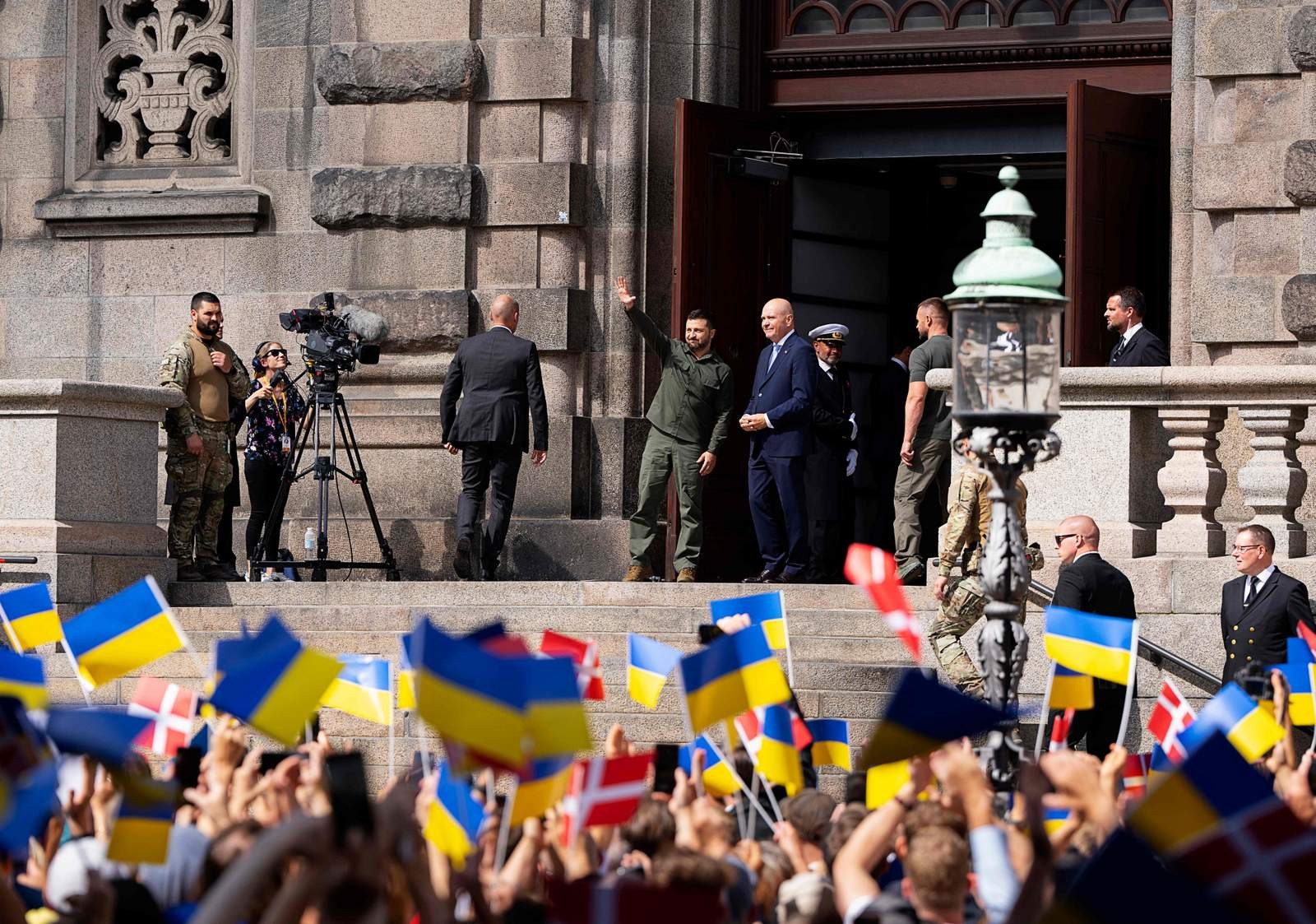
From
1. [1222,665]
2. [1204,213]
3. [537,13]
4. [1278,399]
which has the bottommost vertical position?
[1222,665]

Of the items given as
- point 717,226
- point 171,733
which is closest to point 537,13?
point 717,226

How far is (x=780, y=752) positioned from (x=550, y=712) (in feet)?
9.06

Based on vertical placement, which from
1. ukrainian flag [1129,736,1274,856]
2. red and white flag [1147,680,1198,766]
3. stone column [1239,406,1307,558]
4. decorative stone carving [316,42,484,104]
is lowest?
red and white flag [1147,680,1198,766]

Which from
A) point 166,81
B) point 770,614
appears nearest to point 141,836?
point 770,614

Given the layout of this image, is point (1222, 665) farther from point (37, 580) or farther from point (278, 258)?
point (278, 258)

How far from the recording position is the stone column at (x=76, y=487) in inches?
535

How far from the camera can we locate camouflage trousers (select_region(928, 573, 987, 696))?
11922mm

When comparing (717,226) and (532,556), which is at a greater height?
(717,226)

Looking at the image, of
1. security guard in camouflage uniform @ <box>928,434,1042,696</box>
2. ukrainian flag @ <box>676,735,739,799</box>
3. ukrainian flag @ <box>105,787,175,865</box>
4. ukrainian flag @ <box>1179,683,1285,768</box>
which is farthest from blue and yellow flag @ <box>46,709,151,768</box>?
security guard in camouflage uniform @ <box>928,434,1042,696</box>

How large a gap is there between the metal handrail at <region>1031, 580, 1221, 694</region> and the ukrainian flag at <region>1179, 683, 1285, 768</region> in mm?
3902

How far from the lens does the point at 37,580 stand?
13477 mm

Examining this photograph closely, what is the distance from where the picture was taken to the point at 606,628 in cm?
1284

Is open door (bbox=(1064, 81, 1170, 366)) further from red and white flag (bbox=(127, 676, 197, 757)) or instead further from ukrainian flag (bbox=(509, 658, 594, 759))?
ukrainian flag (bbox=(509, 658, 594, 759))

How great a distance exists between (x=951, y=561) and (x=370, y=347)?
4617 millimetres
